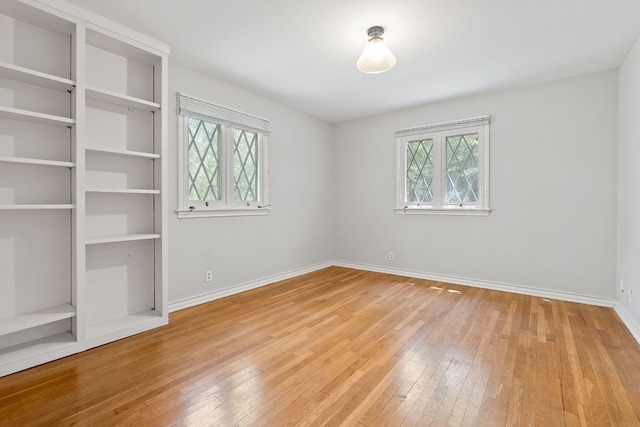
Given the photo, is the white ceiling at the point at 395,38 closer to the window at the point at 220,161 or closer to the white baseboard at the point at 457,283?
the window at the point at 220,161

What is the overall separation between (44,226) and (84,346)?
98 cm

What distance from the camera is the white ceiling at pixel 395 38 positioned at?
2.27m

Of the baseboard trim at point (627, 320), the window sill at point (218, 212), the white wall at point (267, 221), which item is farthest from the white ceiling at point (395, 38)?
the baseboard trim at point (627, 320)

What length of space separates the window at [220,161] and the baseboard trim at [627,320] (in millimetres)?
3971

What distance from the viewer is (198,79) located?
11.1 ft

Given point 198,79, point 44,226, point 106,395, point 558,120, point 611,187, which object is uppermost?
point 198,79

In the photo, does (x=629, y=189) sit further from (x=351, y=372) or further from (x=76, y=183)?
(x=76, y=183)

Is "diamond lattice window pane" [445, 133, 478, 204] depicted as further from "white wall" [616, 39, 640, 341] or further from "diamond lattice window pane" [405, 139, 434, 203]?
"white wall" [616, 39, 640, 341]

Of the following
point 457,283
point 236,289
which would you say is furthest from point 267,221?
point 457,283

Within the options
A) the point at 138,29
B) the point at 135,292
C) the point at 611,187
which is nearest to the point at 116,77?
the point at 138,29

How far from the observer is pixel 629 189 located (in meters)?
2.82

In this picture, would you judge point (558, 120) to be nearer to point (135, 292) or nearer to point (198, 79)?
point (198, 79)

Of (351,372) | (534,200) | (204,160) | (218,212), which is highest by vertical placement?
(204,160)

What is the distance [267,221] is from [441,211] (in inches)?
100
